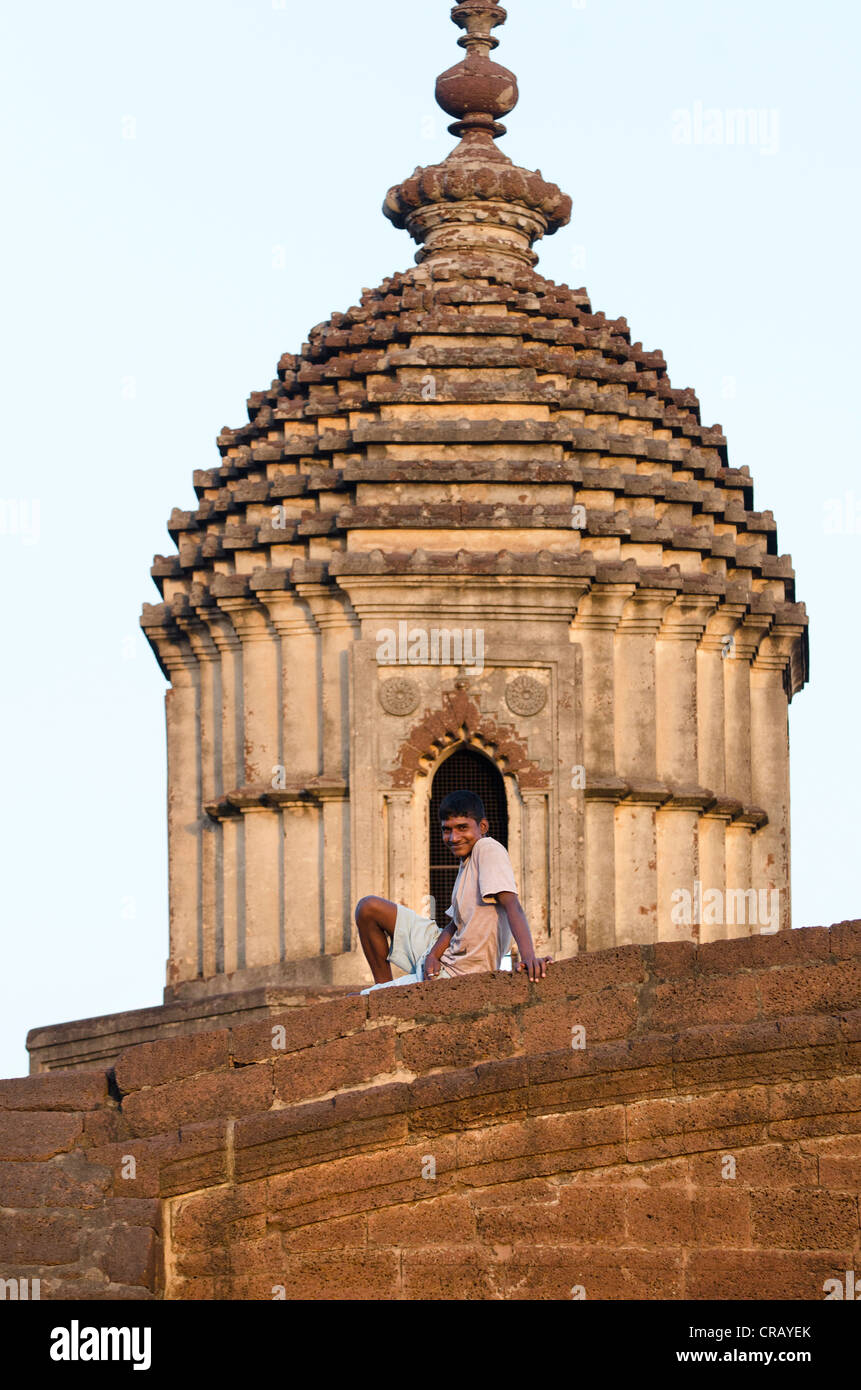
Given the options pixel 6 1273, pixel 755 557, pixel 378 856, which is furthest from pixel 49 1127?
pixel 755 557

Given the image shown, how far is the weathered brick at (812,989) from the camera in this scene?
16.0 m

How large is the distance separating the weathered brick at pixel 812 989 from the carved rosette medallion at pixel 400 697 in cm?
1157

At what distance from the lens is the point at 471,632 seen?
2761cm

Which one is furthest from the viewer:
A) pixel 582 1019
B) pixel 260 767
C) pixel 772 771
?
pixel 772 771

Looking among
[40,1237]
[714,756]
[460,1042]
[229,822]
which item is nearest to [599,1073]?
[460,1042]

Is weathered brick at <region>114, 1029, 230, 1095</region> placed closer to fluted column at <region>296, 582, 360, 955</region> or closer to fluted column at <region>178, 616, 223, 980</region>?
fluted column at <region>296, 582, 360, 955</region>

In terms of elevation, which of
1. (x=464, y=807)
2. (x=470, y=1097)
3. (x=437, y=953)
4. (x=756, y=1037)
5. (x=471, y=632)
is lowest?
(x=470, y=1097)

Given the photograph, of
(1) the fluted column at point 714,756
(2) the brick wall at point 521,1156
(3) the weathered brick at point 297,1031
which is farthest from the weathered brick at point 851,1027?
(1) the fluted column at point 714,756

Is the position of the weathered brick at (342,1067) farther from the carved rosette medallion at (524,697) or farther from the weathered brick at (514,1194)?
the carved rosette medallion at (524,697)

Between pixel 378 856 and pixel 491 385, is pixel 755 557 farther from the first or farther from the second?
pixel 378 856

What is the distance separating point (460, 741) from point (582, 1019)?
11.2 m

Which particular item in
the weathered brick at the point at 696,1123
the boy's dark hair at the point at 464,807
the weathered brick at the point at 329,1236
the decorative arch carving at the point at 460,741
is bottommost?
the weathered brick at the point at 329,1236

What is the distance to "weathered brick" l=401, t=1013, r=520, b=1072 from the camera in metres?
16.5

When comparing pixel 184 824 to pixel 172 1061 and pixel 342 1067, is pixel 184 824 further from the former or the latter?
pixel 342 1067
